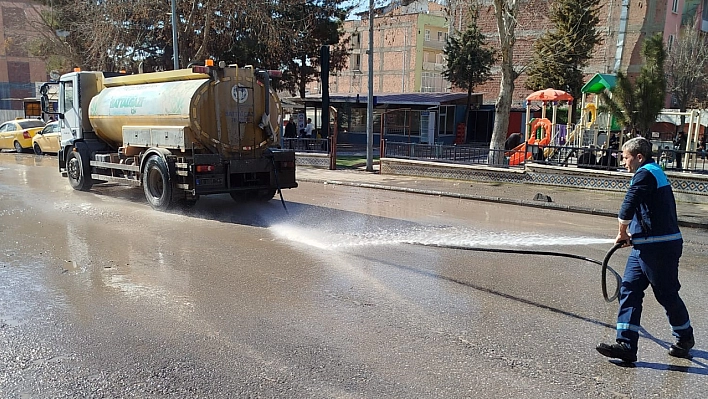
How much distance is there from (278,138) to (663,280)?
8660 mm

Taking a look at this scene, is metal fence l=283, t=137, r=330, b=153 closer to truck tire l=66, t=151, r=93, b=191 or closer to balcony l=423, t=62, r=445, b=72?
truck tire l=66, t=151, r=93, b=191

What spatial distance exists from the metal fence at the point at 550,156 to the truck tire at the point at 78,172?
9.01m

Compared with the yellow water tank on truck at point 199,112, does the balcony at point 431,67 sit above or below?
above

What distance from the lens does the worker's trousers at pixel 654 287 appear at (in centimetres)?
433

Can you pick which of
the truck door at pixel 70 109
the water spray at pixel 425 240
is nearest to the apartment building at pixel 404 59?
the truck door at pixel 70 109

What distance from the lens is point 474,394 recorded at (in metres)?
3.80

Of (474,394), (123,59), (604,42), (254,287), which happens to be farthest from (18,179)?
(604,42)

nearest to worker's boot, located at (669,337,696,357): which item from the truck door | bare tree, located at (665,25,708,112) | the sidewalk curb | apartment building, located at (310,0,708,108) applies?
the sidewalk curb

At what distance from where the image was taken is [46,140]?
2358cm

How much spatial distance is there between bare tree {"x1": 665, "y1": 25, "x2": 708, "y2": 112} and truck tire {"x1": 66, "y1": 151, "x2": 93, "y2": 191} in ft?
95.7

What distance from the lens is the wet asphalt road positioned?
13.1 ft

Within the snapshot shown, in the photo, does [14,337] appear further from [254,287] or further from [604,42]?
[604,42]

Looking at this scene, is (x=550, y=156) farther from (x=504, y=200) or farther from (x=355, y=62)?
(x=355, y=62)

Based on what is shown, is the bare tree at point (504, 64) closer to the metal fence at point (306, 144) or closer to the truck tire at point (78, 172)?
the metal fence at point (306, 144)
